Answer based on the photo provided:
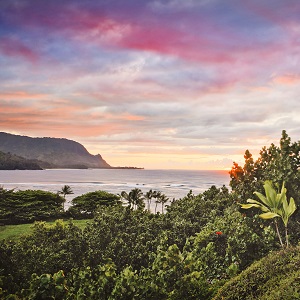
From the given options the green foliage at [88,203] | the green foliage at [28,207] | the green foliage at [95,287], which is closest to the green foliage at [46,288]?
the green foliage at [95,287]

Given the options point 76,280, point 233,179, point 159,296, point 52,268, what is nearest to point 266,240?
point 233,179

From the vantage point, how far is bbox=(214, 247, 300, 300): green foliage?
5.53 m

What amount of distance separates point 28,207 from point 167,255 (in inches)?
1857

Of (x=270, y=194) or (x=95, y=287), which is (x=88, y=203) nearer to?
(x=270, y=194)

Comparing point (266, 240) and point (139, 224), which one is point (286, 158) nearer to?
point (266, 240)

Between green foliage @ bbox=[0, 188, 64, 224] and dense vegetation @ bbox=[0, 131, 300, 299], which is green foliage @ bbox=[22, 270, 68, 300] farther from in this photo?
green foliage @ bbox=[0, 188, 64, 224]

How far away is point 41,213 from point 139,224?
4201 centimetres

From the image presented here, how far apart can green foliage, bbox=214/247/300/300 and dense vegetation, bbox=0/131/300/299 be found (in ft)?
0.06

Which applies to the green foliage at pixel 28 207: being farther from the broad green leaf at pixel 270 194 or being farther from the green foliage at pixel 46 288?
the broad green leaf at pixel 270 194

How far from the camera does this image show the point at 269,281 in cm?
614

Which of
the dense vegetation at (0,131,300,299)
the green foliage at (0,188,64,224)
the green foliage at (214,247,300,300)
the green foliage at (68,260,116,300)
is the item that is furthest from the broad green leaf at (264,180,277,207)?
the green foliage at (0,188,64,224)

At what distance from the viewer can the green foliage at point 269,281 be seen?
553 centimetres

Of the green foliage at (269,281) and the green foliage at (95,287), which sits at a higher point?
the green foliage at (269,281)

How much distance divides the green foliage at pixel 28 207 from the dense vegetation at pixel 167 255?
39057 mm
